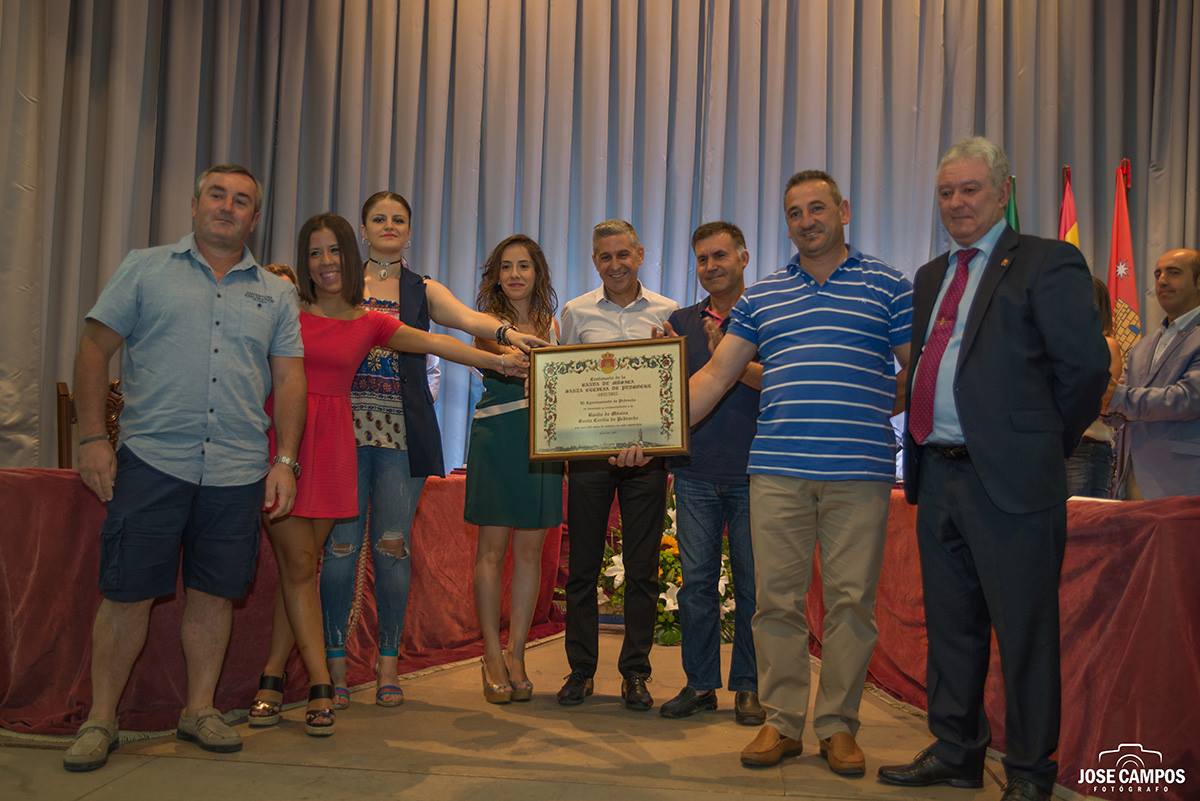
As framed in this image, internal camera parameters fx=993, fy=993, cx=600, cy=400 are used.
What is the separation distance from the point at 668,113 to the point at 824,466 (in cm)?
452

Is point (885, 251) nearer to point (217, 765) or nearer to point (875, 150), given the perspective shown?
point (875, 150)

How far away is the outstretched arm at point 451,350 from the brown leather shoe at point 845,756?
4.90 feet

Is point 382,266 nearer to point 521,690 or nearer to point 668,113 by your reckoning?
point 521,690

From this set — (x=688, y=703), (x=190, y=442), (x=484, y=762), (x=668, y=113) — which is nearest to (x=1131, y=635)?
(x=688, y=703)

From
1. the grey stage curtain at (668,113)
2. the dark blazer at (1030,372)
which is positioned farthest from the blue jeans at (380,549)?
the grey stage curtain at (668,113)

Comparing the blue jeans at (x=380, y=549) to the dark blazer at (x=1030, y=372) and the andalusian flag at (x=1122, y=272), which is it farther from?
the andalusian flag at (x=1122, y=272)

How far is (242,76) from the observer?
6555 millimetres

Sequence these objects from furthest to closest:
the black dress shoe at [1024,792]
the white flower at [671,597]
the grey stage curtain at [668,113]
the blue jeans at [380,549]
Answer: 1. the grey stage curtain at [668,113]
2. the white flower at [671,597]
3. the blue jeans at [380,549]
4. the black dress shoe at [1024,792]

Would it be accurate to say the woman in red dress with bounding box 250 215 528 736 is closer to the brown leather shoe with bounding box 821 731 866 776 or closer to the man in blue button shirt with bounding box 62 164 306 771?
the man in blue button shirt with bounding box 62 164 306 771

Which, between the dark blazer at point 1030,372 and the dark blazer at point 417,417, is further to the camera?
the dark blazer at point 417,417

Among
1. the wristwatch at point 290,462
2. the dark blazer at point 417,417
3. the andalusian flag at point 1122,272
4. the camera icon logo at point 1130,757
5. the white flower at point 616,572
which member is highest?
the andalusian flag at point 1122,272

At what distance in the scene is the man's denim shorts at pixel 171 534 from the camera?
2646 millimetres

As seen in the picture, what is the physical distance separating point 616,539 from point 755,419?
7.04 feet

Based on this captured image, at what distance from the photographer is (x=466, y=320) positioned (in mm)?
3529
